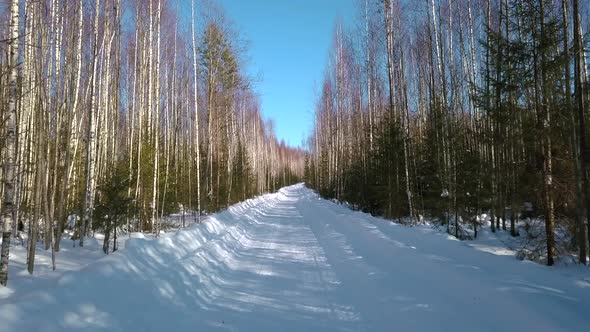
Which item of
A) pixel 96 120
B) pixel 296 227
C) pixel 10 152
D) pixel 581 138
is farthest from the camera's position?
pixel 296 227

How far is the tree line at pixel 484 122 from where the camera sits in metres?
7.29

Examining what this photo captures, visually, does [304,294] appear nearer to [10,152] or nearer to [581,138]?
[10,152]

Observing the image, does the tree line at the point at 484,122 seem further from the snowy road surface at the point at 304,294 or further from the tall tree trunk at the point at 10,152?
the tall tree trunk at the point at 10,152

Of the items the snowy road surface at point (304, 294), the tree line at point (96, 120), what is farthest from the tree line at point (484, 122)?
the tree line at point (96, 120)

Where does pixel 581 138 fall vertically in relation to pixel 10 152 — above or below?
above

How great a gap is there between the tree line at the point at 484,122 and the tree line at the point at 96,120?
8.70m

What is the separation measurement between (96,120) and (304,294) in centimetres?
1016

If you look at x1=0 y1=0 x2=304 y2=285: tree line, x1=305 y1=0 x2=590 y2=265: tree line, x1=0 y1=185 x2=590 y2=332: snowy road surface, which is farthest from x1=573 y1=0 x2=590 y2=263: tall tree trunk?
x1=0 y1=0 x2=304 y2=285: tree line

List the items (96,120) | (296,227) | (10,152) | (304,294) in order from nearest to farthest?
(10,152) < (304,294) < (96,120) < (296,227)

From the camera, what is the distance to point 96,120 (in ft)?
37.2

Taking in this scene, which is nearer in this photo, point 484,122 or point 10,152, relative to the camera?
point 10,152

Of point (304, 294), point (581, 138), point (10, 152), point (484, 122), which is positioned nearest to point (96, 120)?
point (10, 152)

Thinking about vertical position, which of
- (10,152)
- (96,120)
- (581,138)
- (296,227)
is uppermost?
(96,120)

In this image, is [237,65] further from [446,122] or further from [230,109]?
[446,122]
